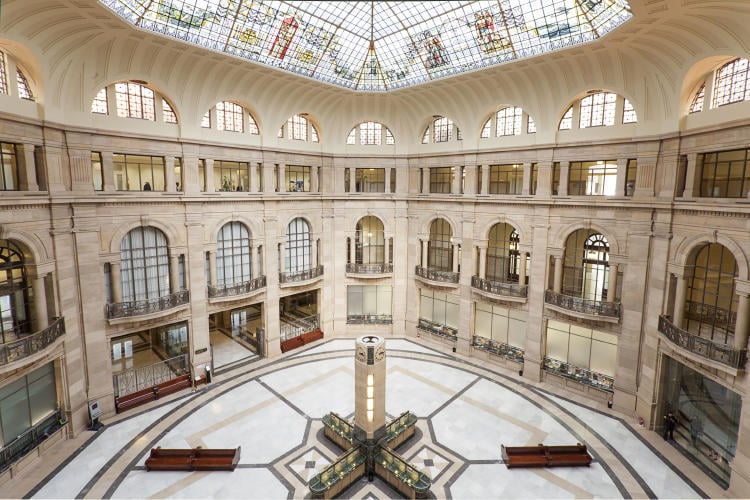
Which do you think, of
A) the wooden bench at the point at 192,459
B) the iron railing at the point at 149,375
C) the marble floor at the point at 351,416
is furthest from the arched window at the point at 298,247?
the wooden bench at the point at 192,459

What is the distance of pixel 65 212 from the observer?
17859 mm

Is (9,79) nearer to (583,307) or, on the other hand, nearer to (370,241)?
(370,241)

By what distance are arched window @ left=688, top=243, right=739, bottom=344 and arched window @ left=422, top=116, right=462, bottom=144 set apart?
47.7 ft

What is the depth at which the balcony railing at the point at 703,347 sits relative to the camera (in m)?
14.7

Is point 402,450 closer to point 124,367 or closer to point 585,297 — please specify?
point 585,297

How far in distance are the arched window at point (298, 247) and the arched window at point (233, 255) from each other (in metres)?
2.78

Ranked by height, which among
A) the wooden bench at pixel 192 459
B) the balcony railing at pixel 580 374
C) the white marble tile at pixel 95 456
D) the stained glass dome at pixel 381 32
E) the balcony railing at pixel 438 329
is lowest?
the white marble tile at pixel 95 456

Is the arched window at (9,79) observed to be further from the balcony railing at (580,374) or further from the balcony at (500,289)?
the balcony railing at (580,374)

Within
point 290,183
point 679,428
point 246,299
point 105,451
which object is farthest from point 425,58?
point 105,451

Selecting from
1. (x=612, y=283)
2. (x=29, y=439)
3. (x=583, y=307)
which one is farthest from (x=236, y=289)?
(x=612, y=283)

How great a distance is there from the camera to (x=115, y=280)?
19.8 metres

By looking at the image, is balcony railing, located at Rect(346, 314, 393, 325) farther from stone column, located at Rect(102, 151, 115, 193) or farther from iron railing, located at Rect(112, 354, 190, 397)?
stone column, located at Rect(102, 151, 115, 193)

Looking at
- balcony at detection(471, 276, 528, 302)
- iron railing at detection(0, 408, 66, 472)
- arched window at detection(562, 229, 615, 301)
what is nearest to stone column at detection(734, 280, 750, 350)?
arched window at detection(562, 229, 615, 301)

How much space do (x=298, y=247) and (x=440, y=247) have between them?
32.0 feet
